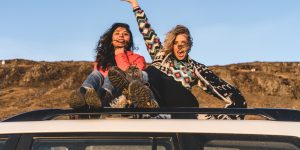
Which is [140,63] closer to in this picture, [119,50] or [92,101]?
[119,50]

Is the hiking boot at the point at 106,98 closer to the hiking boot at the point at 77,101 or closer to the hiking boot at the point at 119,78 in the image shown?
the hiking boot at the point at 119,78

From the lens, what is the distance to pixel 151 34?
6.63 metres

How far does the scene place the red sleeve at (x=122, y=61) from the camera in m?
6.30

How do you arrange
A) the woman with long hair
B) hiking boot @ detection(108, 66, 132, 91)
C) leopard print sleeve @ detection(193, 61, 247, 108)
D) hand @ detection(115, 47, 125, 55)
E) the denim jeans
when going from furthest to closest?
hand @ detection(115, 47, 125, 55)
leopard print sleeve @ detection(193, 61, 247, 108)
the woman with long hair
the denim jeans
hiking boot @ detection(108, 66, 132, 91)

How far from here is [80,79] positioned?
39531 mm

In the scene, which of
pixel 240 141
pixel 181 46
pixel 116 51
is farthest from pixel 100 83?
pixel 240 141

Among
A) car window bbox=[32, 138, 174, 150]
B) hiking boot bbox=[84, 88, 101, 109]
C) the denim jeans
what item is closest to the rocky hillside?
the denim jeans

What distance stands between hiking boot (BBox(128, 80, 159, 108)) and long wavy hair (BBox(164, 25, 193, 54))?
1486mm

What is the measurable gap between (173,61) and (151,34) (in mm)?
538

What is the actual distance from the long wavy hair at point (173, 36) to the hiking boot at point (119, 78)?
0.88 meters

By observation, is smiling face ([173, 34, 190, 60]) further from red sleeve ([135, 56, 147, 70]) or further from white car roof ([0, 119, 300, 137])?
white car roof ([0, 119, 300, 137])

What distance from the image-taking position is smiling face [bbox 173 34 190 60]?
247 inches

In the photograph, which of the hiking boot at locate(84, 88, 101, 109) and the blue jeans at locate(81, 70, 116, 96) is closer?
the hiking boot at locate(84, 88, 101, 109)

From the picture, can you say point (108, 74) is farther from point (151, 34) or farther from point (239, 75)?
point (239, 75)
